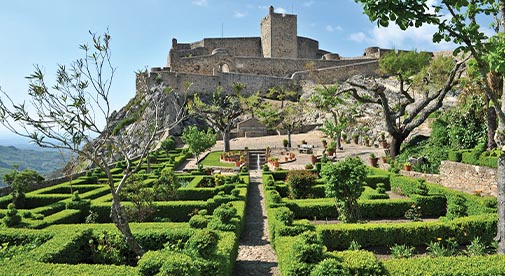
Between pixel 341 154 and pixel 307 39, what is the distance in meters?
35.8

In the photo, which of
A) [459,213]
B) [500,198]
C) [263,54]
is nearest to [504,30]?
[500,198]

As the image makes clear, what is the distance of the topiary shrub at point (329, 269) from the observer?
5086 millimetres

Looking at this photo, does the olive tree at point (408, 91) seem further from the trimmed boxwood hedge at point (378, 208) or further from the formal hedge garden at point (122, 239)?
the formal hedge garden at point (122, 239)

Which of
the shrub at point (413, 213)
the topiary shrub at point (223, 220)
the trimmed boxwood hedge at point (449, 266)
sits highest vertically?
the topiary shrub at point (223, 220)

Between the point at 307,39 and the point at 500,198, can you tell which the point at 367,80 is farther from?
the point at 500,198

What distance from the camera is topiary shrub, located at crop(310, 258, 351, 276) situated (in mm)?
5086

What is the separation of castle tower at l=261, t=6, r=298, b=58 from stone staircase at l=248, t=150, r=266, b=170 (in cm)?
2889

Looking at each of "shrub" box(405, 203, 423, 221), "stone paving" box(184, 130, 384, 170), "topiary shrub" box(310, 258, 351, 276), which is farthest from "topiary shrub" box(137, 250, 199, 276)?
"stone paving" box(184, 130, 384, 170)

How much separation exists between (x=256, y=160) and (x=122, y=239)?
62.1 feet

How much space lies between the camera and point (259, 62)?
49625 mm

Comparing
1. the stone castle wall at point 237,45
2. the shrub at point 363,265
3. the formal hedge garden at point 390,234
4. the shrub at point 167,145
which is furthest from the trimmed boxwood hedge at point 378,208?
the stone castle wall at point 237,45

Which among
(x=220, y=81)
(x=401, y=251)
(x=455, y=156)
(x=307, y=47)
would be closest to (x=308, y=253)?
(x=401, y=251)

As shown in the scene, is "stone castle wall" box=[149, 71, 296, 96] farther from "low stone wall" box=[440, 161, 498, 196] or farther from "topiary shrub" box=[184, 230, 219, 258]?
"topiary shrub" box=[184, 230, 219, 258]

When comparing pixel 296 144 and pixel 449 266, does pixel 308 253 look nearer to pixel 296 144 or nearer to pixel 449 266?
pixel 449 266
